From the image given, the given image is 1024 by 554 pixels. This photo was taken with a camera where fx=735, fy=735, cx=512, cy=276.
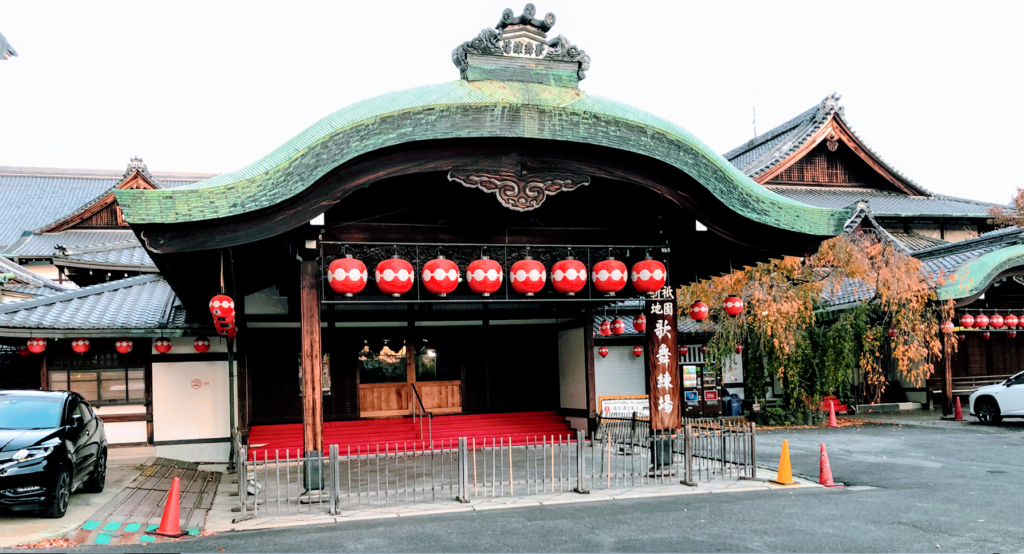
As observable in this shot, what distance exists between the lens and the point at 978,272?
68.7 ft

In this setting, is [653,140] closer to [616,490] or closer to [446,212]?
[446,212]

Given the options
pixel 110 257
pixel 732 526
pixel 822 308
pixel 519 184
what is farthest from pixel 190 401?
pixel 822 308

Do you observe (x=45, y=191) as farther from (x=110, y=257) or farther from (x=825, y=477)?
(x=825, y=477)

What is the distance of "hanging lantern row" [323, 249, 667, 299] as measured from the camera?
1023cm

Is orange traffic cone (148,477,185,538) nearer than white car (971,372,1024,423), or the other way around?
orange traffic cone (148,477,185,538)

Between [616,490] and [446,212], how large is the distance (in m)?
5.26

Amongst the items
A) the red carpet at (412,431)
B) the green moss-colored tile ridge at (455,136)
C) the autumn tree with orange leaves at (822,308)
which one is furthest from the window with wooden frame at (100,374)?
the autumn tree with orange leaves at (822,308)

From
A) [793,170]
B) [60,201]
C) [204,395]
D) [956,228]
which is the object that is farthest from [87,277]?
[956,228]

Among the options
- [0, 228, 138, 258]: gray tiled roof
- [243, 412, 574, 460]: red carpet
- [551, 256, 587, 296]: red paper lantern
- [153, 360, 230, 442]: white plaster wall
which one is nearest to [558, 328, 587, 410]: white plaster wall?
[243, 412, 574, 460]: red carpet

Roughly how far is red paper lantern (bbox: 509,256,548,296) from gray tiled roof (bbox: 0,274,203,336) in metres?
7.32

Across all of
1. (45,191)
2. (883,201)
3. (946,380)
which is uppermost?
(45,191)

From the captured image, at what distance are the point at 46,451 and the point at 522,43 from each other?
28.3 feet

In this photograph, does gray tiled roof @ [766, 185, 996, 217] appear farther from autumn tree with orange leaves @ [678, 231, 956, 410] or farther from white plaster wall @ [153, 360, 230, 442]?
white plaster wall @ [153, 360, 230, 442]

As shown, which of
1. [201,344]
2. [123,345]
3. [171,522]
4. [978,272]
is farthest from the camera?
[978,272]
